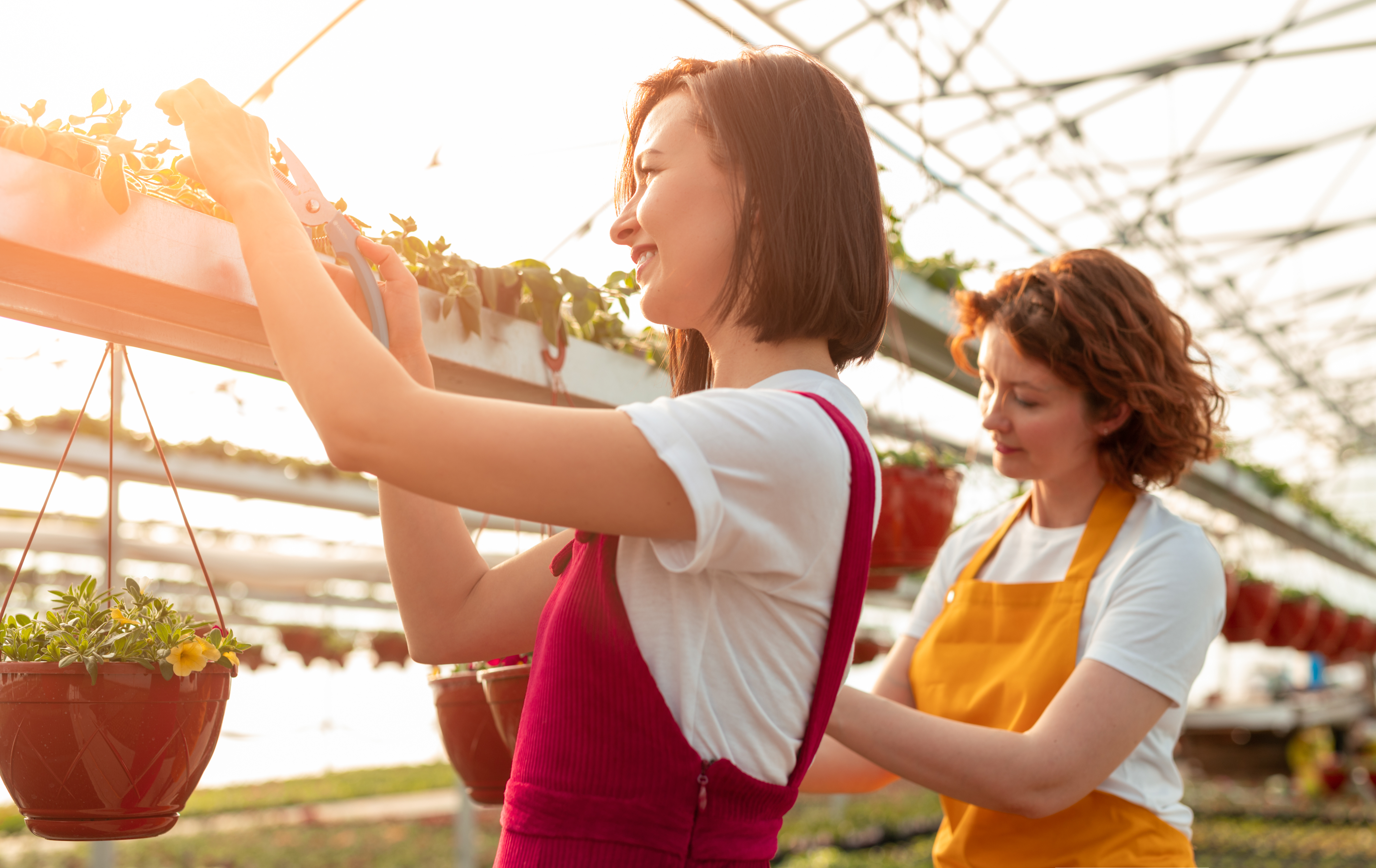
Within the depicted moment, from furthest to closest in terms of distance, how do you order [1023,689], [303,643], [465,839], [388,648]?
[303,643]
[388,648]
[465,839]
[1023,689]

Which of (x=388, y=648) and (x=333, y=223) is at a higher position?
(x=333, y=223)

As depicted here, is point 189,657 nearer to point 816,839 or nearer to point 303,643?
point 816,839

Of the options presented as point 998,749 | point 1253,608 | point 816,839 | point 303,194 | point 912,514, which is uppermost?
point 303,194

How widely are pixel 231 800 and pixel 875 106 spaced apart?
1088 cm

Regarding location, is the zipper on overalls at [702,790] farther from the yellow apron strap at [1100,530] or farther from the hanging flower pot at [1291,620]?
the hanging flower pot at [1291,620]

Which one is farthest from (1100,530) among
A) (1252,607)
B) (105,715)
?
(1252,607)

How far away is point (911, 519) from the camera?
6.46ft

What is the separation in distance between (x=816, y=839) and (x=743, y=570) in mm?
7284

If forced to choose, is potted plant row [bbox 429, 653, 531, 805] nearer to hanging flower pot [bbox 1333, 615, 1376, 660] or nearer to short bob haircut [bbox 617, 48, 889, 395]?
short bob haircut [bbox 617, 48, 889, 395]

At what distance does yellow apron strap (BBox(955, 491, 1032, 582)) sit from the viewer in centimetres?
174

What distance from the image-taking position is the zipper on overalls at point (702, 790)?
2.60 feet

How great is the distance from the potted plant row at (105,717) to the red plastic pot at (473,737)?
14.3 inches

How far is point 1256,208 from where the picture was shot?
8.48 m

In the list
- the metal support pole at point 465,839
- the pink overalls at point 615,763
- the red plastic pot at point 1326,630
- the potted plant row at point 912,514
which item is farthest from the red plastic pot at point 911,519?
the red plastic pot at point 1326,630
